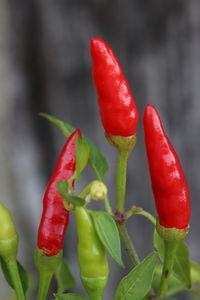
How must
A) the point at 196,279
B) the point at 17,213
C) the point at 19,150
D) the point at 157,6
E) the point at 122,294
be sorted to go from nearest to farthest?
1. the point at 122,294
2. the point at 196,279
3. the point at 157,6
4. the point at 19,150
5. the point at 17,213

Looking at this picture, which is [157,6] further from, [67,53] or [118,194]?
[118,194]

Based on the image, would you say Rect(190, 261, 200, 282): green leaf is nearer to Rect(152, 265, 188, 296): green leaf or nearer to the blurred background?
Rect(152, 265, 188, 296): green leaf

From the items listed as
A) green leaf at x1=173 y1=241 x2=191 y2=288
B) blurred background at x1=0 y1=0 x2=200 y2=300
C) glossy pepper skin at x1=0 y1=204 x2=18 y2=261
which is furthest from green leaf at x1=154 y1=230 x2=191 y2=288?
blurred background at x1=0 y1=0 x2=200 y2=300

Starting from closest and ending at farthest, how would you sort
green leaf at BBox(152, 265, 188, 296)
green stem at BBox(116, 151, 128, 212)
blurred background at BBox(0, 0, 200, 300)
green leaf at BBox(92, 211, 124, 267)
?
1. green leaf at BBox(92, 211, 124, 267)
2. green stem at BBox(116, 151, 128, 212)
3. green leaf at BBox(152, 265, 188, 296)
4. blurred background at BBox(0, 0, 200, 300)

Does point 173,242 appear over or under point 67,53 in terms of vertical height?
under

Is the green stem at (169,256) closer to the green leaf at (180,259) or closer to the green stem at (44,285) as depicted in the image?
the green leaf at (180,259)

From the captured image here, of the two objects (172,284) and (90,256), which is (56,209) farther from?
(172,284)

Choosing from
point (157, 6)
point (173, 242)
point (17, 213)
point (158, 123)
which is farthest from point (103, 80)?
point (17, 213)
